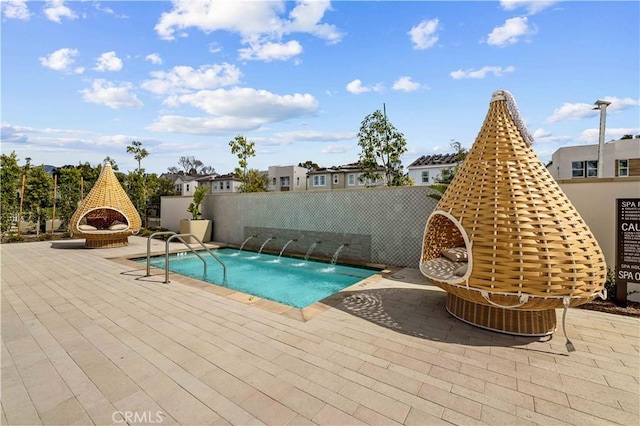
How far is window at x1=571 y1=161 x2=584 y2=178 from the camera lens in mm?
15972

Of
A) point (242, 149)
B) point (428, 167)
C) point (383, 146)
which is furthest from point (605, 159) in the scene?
point (242, 149)

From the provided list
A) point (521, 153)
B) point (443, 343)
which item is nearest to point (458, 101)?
point (521, 153)

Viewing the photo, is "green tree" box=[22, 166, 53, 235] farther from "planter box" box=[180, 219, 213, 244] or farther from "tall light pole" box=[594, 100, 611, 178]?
"tall light pole" box=[594, 100, 611, 178]

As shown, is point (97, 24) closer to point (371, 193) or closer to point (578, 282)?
point (371, 193)

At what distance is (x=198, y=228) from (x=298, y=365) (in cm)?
1169

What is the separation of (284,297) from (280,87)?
8.46 metres

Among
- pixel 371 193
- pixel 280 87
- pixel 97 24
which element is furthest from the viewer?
pixel 280 87

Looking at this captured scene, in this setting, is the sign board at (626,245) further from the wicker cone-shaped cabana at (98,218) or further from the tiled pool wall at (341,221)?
the wicker cone-shaped cabana at (98,218)

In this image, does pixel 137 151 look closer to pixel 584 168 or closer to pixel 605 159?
pixel 584 168

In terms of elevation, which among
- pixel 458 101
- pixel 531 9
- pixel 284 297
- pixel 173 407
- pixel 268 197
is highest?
pixel 531 9

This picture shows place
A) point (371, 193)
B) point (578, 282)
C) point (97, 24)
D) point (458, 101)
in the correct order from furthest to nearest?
point (371, 193) < point (458, 101) < point (97, 24) < point (578, 282)

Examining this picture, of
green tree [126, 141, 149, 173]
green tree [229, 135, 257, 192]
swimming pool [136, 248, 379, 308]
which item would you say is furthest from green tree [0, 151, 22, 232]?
green tree [229, 135, 257, 192]

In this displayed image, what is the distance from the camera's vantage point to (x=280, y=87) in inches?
439

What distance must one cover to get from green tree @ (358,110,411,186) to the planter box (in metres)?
10.1
